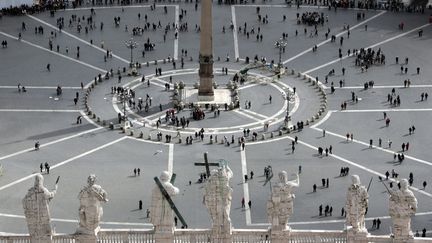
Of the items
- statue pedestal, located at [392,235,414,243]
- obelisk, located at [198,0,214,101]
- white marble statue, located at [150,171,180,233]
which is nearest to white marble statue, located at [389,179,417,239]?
statue pedestal, located at [392,235,414,243]

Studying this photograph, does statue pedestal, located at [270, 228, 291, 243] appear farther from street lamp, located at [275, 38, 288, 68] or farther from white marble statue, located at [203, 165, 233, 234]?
street lamp, located at [275, 38, 288, 68]

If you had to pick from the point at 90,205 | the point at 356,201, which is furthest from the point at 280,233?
the point at 90,205

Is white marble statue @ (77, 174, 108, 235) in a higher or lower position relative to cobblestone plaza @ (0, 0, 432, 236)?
higher

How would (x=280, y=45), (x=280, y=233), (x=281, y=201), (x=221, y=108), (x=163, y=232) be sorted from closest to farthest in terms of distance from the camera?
(x=281, y=201)
(x=163, y=232)
(x=280, y=233)
(x=221, y=108)
(x=280, y=45)

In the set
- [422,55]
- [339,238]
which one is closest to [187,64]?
[422,55]

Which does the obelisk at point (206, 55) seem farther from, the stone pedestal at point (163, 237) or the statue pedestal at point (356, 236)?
the stone pedestal at point (163, 237)

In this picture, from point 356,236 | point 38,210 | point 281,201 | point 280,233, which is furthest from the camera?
point 356,236

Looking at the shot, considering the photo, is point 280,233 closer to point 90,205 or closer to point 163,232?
point 163,232
